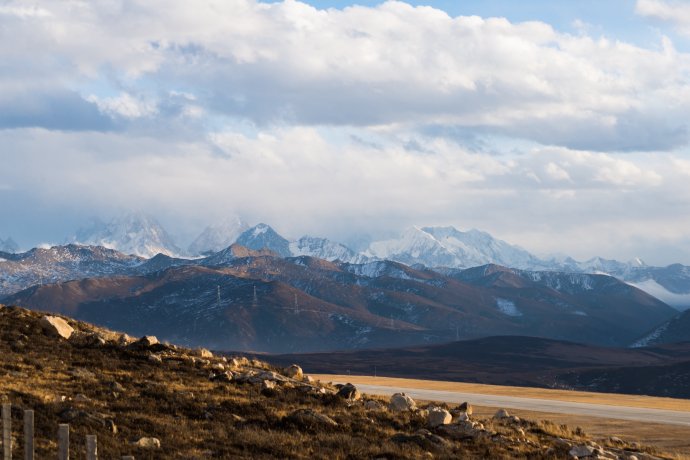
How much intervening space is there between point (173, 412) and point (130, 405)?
141 centimetres

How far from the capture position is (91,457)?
57.3 feet

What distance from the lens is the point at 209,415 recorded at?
30172 millimetres

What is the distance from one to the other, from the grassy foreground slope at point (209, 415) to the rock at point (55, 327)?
2.88ft

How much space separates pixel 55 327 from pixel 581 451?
77.0 feet

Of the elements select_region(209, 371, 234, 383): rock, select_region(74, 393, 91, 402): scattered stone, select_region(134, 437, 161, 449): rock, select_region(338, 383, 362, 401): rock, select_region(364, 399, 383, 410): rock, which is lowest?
select_region(134, 437, 161, 449): rock

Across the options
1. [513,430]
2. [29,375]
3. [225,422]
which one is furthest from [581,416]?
[29,375]

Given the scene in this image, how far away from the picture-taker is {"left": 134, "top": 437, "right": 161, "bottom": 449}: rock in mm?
25469

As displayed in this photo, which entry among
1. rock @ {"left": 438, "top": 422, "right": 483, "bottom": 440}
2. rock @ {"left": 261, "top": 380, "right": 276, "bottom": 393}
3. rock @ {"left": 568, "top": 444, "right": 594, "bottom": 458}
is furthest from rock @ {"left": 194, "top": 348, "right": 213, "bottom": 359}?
rock @ {"left": 568, "top": 444, "right": 594, "bottom": 458}

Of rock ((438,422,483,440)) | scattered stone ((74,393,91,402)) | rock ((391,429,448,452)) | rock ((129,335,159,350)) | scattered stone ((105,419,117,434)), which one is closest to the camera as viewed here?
scattered stone ((105,419,117,434))

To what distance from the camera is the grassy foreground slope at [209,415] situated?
2680cm

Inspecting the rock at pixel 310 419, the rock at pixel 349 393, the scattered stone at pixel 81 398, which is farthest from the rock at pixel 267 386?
the scattered stone at pixel 81 398

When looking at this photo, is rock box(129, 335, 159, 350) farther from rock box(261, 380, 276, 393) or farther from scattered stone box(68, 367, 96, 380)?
rock box(261, 380, 276, 393)

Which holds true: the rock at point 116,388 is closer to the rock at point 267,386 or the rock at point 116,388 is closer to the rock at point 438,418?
the rock at point 267,386

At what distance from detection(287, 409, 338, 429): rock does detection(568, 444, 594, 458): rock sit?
7.76 m
